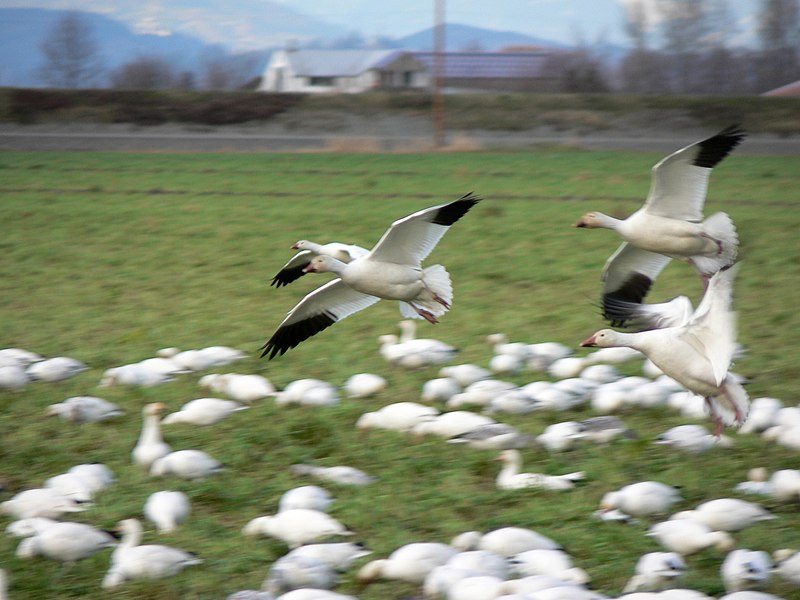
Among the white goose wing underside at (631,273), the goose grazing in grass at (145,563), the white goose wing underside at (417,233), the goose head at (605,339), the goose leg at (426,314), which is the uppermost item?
the white goose wing underside at (417,233)

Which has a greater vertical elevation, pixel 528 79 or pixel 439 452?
pixel 528 79

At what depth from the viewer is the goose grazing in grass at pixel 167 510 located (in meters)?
4.50

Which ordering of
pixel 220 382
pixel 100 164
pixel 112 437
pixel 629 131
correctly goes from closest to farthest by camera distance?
pixel 112 437 < pixel 220 382 < pixel 100 164 < pixel 629 131

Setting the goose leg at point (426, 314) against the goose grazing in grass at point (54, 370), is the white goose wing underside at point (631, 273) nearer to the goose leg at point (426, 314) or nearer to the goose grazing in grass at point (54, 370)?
the goose leg at point (426, 314)

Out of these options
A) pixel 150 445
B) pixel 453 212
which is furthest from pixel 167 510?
pixel 453 212

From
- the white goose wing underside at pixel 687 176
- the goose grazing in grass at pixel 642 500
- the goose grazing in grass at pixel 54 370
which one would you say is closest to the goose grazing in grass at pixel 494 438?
the goose grazing in grass at pixel 642 500

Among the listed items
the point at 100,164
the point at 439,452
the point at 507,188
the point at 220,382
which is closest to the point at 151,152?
the point at 100,164

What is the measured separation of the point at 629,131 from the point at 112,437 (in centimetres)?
2154

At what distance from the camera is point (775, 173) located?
1566 cm

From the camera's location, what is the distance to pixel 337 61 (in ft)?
142

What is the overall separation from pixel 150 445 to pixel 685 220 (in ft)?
11.5

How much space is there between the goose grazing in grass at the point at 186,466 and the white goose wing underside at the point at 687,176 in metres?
3.07

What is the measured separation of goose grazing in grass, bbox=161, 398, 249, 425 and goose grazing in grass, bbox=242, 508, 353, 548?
1.54 metres

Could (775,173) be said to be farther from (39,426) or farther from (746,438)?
(39,426)
